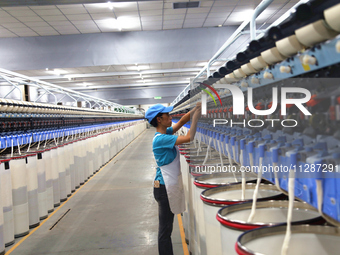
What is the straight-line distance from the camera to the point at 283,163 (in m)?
1.49

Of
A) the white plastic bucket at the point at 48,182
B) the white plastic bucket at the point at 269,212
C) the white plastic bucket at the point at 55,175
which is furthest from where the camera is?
the white plastic bucket at the point at 55,175

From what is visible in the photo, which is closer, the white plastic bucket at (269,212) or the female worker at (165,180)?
the white plastic bucket at (269,212)

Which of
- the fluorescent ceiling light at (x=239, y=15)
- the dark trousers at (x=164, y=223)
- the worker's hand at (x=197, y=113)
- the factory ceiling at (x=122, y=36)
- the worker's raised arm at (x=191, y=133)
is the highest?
the fluorescent ceiling light at (x=239, y=15)

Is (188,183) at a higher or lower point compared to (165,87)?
lower

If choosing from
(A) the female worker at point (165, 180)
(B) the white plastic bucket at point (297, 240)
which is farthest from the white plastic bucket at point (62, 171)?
(B) the white plastic bucket at point (297, 240)

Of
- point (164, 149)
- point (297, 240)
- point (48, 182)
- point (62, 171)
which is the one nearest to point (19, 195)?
point (48, 182)

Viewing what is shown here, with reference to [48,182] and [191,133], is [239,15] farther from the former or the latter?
[191,133]

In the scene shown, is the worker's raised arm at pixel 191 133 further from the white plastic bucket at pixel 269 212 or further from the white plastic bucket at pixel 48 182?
the white plastic bucket at pixel 48 182

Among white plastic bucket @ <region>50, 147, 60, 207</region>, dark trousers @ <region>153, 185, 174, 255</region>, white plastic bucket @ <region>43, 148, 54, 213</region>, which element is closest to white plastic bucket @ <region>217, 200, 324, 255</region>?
dark trousers @ <region>153, 185, 174, 255</region>

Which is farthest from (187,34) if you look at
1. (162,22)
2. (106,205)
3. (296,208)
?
(296,208)

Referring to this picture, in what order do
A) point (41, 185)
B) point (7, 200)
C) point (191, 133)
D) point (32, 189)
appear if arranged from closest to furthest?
point (191, 133) → point (7, 200) → point (32, 189) → point (41, 185)

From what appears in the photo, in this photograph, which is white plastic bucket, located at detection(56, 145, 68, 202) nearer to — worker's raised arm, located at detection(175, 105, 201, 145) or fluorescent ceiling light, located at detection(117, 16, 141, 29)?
worker's raised arm, located at detection(175, 105, 201, 145)

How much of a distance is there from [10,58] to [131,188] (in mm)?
6392

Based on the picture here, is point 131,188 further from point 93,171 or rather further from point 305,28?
point 305,28
